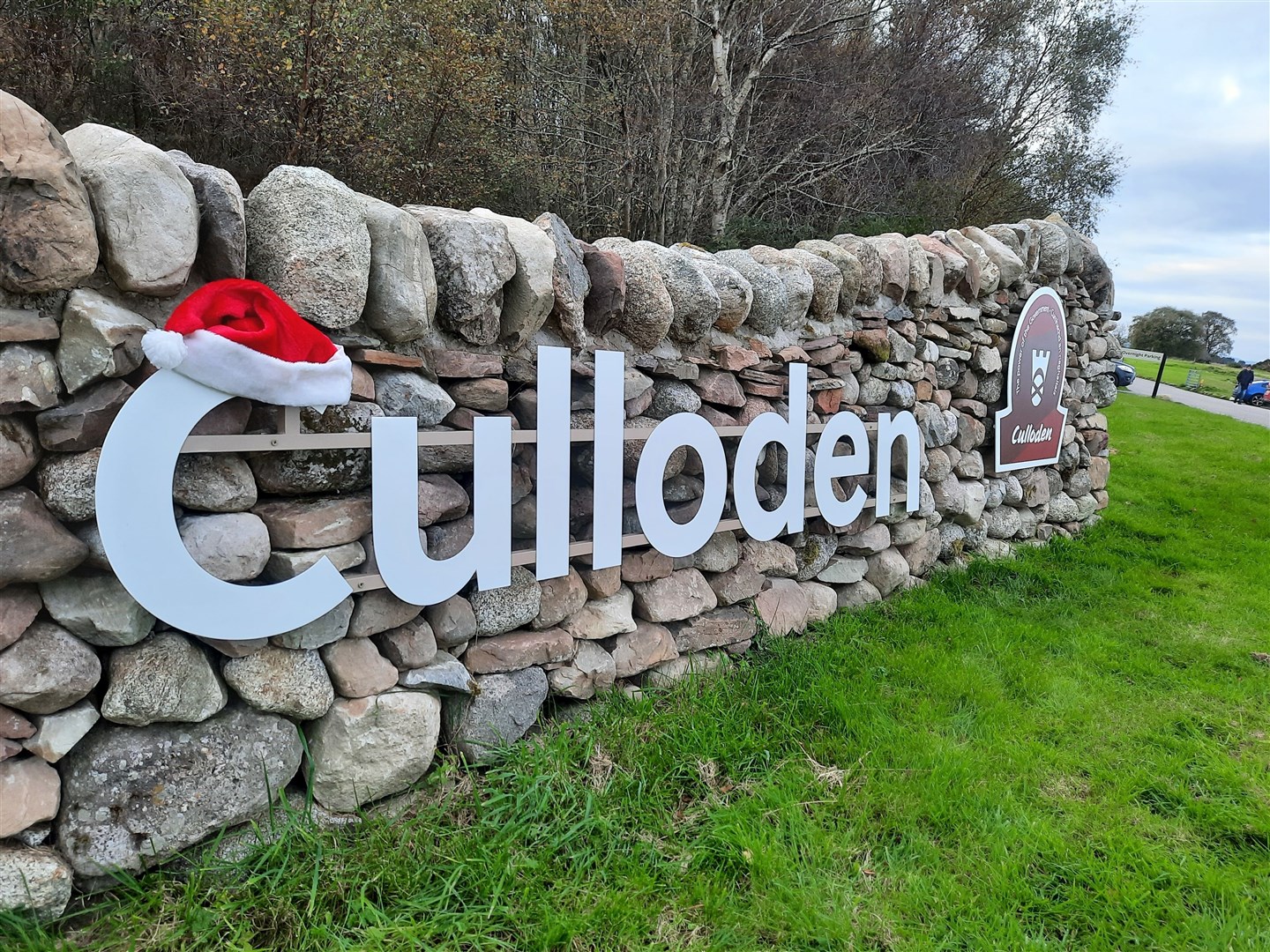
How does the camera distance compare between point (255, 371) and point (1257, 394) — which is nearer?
point (255, 371)

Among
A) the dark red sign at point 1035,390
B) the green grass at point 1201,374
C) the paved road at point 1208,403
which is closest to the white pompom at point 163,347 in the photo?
the dark red sign at point 1035,390

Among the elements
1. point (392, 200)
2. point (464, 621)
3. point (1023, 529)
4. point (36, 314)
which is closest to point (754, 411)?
point (464, 621)

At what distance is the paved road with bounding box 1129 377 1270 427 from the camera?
49.4 ft

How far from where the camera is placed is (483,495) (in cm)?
235

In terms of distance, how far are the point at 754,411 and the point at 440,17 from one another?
4737mm

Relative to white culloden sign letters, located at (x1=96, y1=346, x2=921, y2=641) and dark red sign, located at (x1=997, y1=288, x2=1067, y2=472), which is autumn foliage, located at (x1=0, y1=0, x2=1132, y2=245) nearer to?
dark red sign, located at (x1=997, y1=288, x2=1067, y2=472)

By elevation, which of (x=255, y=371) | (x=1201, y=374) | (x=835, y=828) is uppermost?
(x=255, y=371)

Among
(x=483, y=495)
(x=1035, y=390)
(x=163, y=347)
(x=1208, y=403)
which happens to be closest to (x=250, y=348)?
(x=163, y=347)

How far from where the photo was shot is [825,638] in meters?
3.42

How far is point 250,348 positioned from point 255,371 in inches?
2.3

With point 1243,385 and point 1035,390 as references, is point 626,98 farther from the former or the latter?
point 1243,385

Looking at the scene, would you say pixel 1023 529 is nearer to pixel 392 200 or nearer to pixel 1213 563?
pixel 1213 563

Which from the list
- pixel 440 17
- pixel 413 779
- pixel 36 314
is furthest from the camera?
pixel 440 17

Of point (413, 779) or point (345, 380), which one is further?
point (413, 779)
